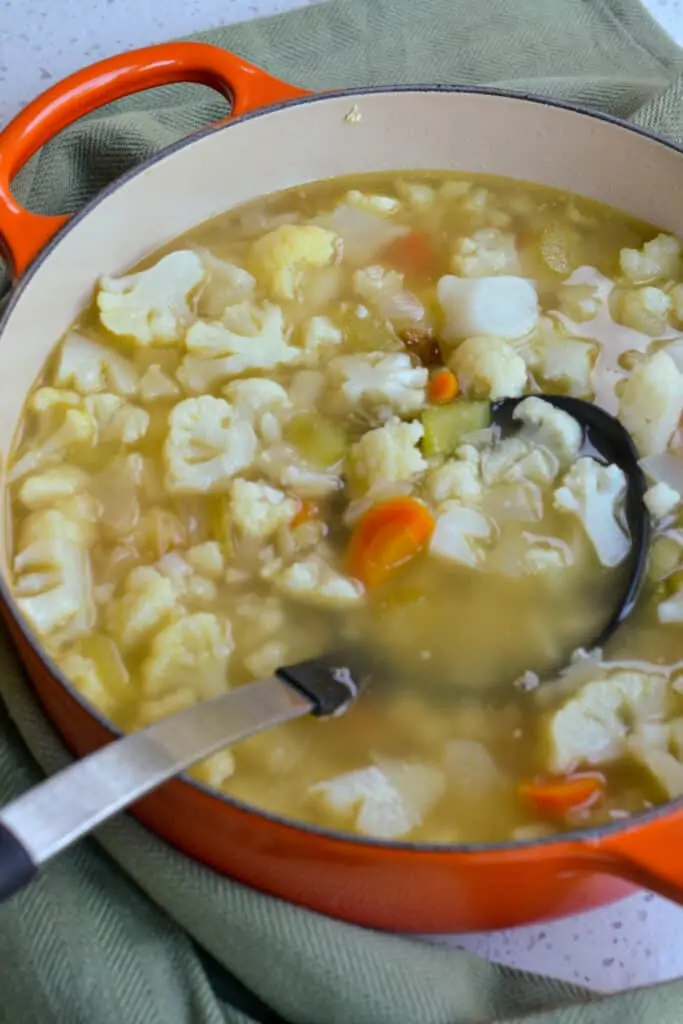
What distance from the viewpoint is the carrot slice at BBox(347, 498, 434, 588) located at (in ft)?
3.18

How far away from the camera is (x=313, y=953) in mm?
788

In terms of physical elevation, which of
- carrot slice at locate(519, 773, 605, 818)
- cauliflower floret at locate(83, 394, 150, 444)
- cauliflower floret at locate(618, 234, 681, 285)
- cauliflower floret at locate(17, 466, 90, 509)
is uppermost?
cauliflower floret at locate(618, 234, 681, 285)

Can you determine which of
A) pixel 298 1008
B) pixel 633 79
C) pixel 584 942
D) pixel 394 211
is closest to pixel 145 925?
pixel 298 1008

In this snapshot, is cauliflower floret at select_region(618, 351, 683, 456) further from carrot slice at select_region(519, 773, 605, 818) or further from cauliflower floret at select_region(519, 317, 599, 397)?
carrot slice at select_region(519, 773, 605, 818)

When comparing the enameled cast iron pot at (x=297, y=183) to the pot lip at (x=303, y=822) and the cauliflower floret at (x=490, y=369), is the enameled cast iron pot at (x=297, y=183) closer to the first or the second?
the pot lip at (x=303, y=822)

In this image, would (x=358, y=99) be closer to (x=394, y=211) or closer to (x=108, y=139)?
(x=394, y=211)

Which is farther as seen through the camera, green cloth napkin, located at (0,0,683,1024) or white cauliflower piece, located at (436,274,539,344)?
white cauliflower piece, located at (436,274,539,344)

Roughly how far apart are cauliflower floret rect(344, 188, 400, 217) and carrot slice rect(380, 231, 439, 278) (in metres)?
0.04

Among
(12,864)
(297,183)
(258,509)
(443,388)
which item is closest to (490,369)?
(443,388)

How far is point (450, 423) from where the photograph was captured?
3.47 feet

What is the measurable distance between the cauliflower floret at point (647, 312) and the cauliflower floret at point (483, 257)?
12cm

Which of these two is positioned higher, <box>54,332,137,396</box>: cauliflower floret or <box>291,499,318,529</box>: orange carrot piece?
<box>54,332,137,396</box>: cauliflower floret

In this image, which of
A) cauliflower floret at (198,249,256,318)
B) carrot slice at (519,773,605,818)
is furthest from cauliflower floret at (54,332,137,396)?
carrot slice at (519,773,605,818)

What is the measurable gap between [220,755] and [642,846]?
31cm
